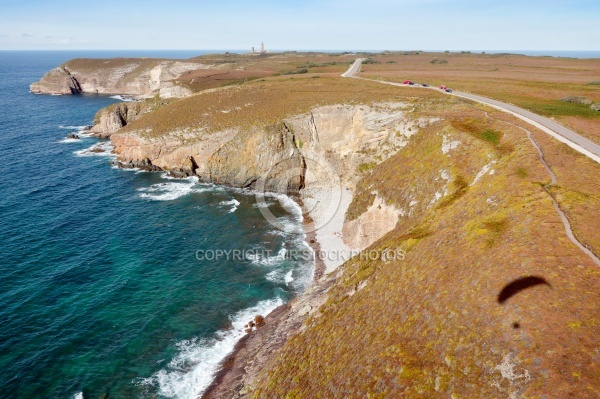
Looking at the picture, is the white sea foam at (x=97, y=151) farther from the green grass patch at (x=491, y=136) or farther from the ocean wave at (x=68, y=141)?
the green grass patch at (x=491, y=136)

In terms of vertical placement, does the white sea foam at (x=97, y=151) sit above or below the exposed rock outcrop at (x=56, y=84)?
below

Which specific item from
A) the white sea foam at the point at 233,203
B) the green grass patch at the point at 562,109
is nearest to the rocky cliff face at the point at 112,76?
the white sea foam at the point at 233,203

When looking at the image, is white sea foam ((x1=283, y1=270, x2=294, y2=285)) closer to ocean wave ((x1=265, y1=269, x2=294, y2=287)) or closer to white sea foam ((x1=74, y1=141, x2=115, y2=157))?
ocean wave ((x1=265, y1=269, x2=294, y2=287))

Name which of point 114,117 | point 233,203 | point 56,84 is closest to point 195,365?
point 233,203

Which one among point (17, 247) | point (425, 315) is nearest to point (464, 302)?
point (425, 315)

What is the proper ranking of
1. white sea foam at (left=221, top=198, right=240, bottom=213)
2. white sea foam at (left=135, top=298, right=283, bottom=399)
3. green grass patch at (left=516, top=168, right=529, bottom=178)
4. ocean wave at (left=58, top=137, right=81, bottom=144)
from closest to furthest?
white sea foam at (left=135, top=298, right=283, bottom=399) → green grass patch at (left=516, top=168, right=529, bottom=178) → white sea foam at (left=221, top=198, right=240, bottom=213) → ocean wave at (left=58, top=137, right=81, bottom=144)

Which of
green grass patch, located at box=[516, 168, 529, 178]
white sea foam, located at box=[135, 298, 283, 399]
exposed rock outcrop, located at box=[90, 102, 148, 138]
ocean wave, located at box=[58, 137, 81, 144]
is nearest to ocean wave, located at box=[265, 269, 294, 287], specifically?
white sea foam, located at box=[135, 298, 283, 399]
